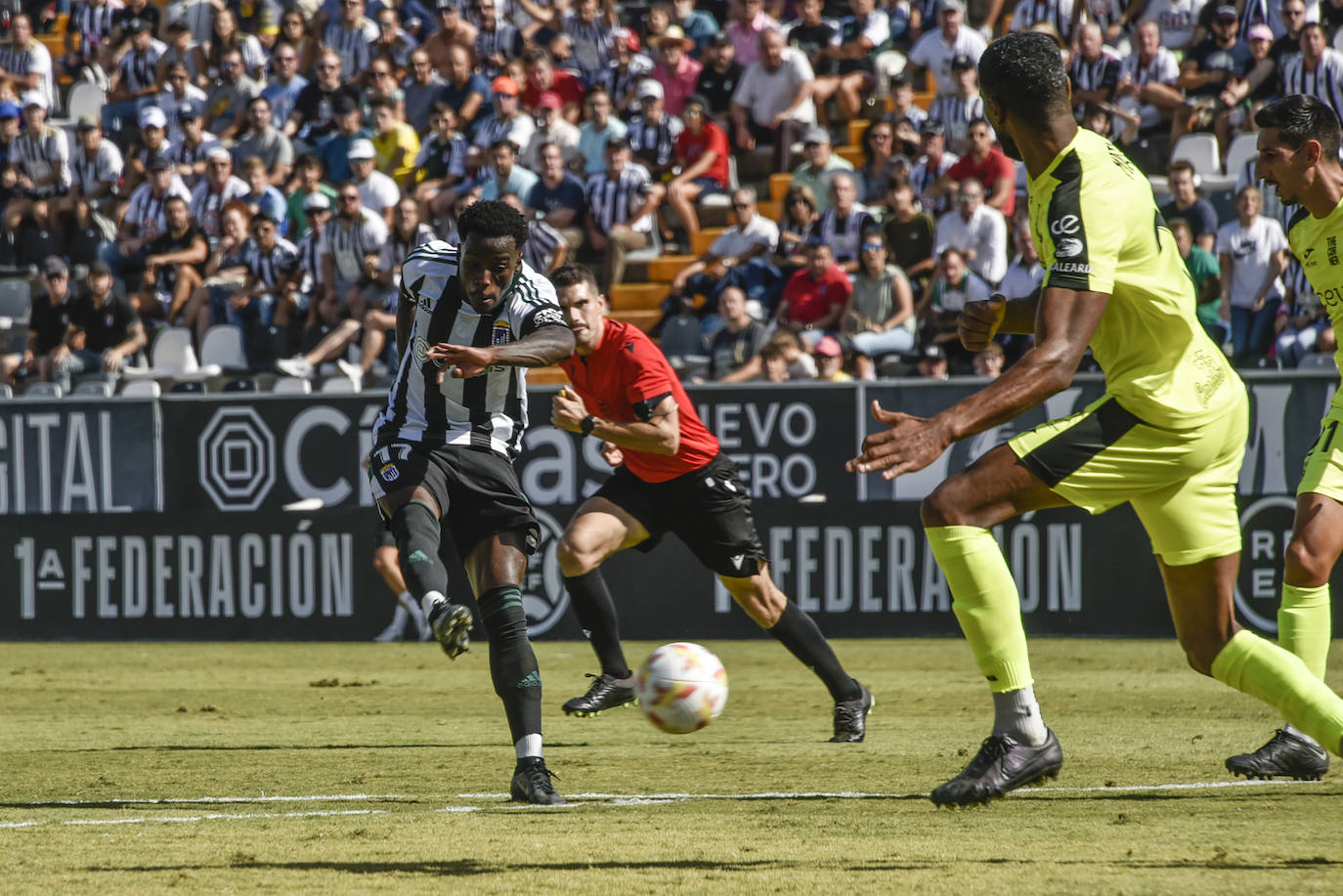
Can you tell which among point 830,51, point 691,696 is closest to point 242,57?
point 830,51

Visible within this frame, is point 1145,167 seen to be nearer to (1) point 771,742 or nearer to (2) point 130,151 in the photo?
(1) point 771,742

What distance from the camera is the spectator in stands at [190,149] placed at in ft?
65.4

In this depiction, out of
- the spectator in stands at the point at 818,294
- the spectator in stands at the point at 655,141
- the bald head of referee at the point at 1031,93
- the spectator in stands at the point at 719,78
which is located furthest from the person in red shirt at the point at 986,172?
the bald head of referee at the point at 1031,93

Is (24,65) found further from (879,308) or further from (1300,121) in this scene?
(1300,121)

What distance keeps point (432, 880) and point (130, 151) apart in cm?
1757

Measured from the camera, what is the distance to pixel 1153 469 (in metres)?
5.32

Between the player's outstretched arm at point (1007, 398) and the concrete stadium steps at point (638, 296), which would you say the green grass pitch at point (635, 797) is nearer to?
the player's outstretched arm at point (1007, 398)

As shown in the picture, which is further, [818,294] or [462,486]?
[818,294]

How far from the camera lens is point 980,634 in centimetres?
547

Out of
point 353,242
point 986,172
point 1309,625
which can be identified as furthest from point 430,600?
point 353,242

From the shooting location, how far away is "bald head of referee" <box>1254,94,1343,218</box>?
6570 mm

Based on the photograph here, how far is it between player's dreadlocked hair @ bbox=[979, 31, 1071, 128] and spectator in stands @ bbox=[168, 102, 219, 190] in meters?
15.9

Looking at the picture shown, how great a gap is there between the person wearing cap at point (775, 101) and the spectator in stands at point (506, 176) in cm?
240

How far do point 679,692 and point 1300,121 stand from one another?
3260 millimetres
